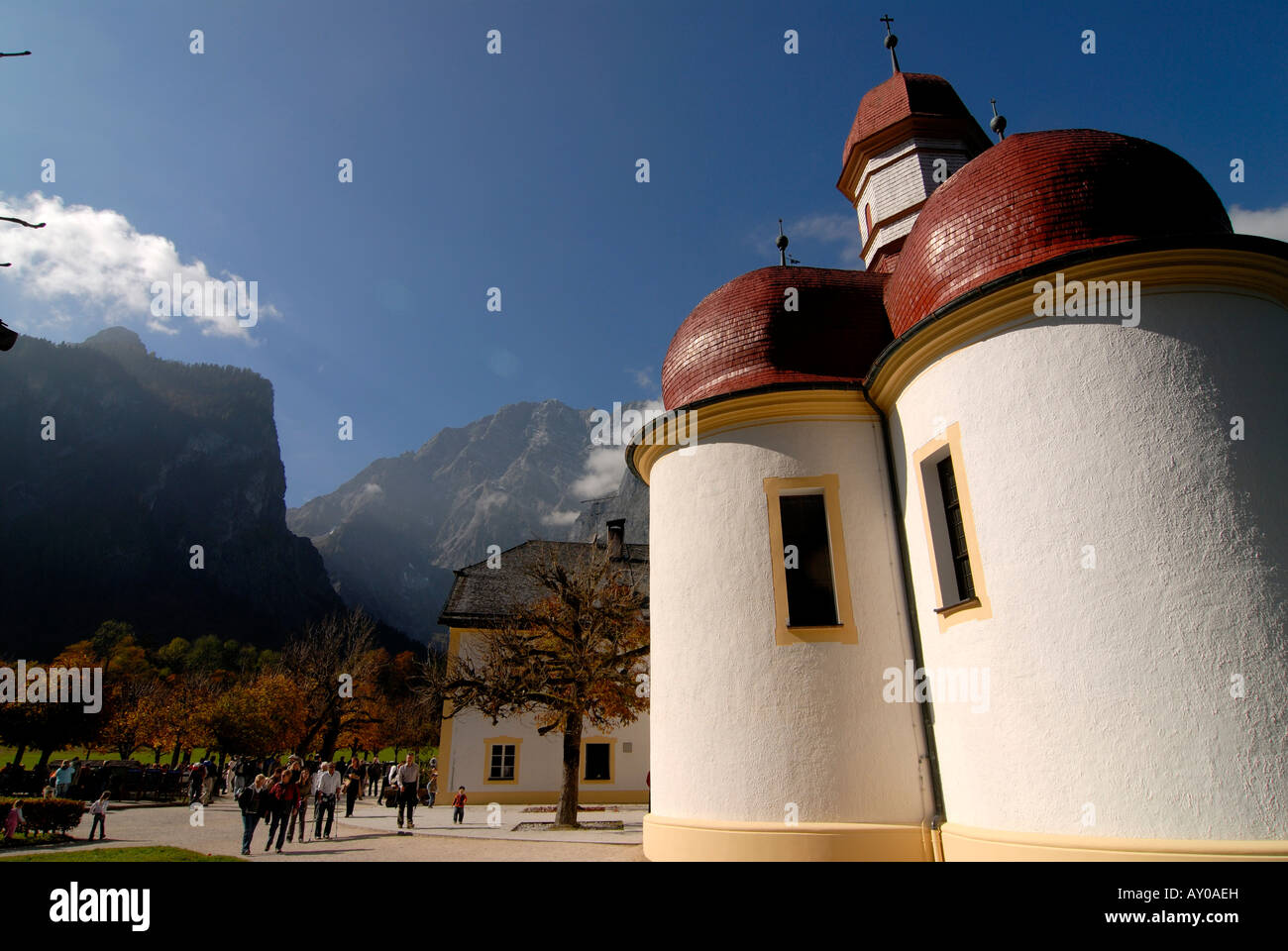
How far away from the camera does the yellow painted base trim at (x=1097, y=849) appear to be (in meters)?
5.33

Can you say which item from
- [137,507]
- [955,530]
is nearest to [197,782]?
[955,530]

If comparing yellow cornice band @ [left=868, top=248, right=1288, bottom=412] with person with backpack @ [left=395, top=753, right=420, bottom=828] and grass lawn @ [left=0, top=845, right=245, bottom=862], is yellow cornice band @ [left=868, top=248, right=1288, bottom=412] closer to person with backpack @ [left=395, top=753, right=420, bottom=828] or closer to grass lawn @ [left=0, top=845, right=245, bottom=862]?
grass lawn @ [left=0, top=845, right=245, bottom=862]

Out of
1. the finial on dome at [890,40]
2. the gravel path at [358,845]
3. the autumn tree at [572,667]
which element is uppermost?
the finial on dome at [890,40]

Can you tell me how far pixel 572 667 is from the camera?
17469 mm

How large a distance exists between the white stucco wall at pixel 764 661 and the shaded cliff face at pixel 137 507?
116 meters

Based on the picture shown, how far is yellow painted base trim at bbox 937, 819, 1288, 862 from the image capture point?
5328 millimetres

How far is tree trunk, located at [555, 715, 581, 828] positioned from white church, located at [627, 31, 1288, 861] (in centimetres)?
836

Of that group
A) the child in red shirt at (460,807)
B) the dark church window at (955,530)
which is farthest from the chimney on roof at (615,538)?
the dark church window at (955,530)

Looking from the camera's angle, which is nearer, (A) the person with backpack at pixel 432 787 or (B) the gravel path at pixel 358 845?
(B) the gravel path at pixel 358 845

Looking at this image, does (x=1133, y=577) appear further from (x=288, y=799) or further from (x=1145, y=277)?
(x=288, y=799)

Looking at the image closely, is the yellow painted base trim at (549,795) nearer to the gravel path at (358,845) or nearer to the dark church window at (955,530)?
the gravel path at (358,845)

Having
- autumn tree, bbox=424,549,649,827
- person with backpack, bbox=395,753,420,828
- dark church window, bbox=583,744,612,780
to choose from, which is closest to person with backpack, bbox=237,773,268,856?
person with backpack, bbox=395,753,420,828

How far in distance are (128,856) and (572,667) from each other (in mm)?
9330
